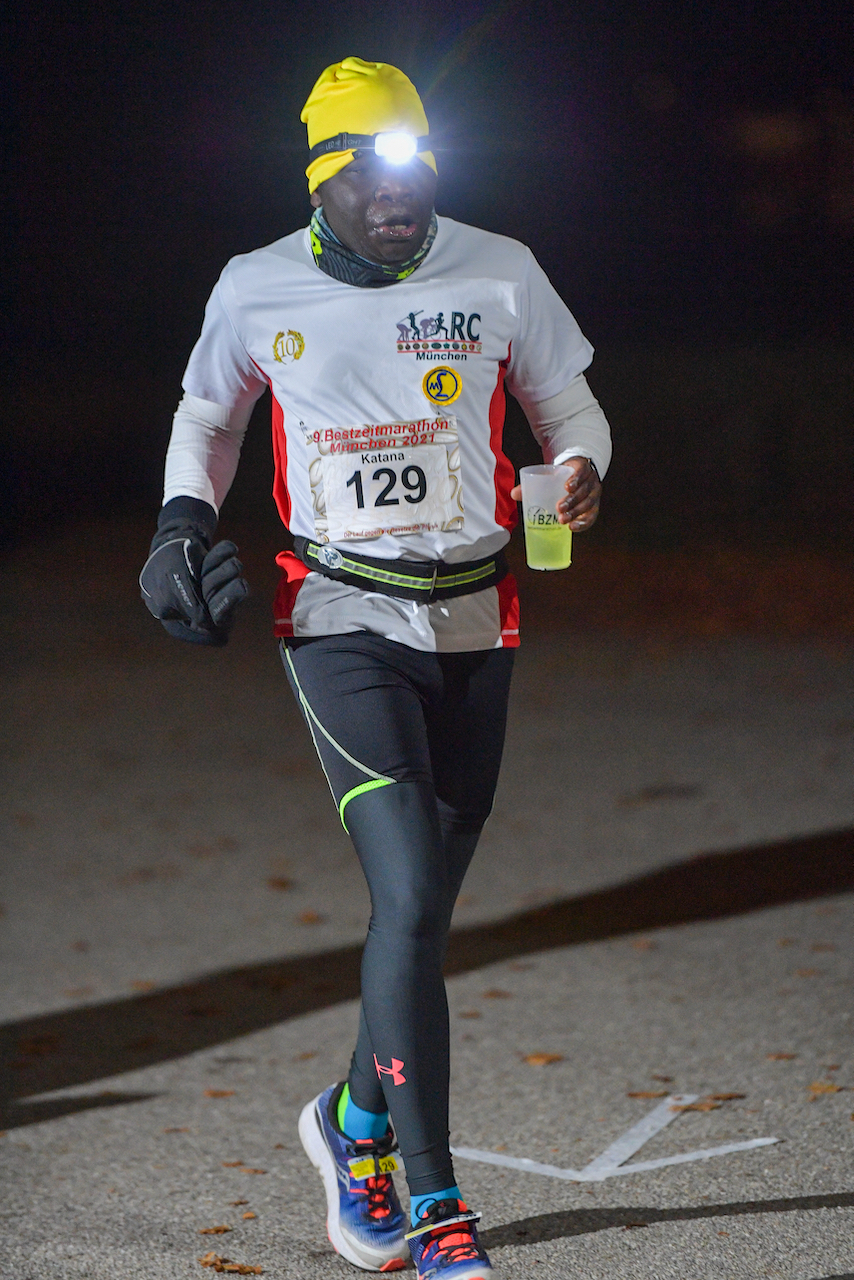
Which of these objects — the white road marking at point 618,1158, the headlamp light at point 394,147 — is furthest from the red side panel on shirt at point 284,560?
the white road marking at point 618,1158

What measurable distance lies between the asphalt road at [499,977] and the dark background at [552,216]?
792 cm

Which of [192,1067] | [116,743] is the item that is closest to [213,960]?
[192,1067]

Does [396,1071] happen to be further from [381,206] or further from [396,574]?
[381,206]

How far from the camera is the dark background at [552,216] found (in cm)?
1889

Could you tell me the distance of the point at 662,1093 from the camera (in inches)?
178

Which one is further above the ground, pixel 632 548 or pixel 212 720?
pixel 212 720

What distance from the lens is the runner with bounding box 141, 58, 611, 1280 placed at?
3.04 m

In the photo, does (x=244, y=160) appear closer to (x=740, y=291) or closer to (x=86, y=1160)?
(x=740, y=291)

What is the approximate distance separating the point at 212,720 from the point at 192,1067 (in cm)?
572

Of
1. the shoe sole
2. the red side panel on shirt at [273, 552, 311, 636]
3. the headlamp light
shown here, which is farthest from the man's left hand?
the shoe sole

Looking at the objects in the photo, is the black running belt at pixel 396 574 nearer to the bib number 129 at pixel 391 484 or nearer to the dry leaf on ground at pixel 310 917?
the bib number 129 at pixel 391 484

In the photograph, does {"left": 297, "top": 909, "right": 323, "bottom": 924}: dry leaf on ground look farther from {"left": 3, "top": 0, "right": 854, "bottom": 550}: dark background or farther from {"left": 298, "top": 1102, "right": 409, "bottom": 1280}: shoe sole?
{"left": 3, "top": 0, "right": 854, "bottom": 550}: dark background

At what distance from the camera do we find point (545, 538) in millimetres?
3207

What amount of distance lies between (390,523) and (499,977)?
9.98 feet
